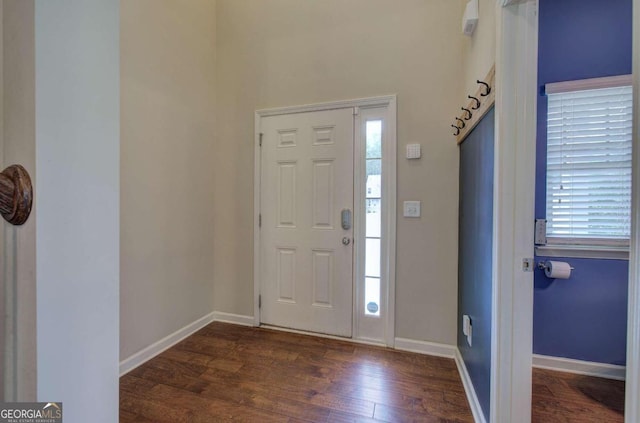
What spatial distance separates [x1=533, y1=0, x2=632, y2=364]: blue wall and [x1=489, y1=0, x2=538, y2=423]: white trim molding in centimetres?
115

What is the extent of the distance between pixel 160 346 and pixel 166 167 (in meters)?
1.43

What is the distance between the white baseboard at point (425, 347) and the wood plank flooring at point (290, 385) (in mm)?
60

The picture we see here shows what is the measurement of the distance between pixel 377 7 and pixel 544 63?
1.35 meters

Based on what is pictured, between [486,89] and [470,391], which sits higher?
[486,89]

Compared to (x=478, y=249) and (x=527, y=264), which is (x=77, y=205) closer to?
(x=527, y=264)

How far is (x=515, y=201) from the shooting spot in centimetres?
119

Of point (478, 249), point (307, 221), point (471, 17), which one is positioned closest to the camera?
point (478, 249)

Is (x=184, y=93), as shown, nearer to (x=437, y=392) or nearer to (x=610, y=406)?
(x=437, y=392)

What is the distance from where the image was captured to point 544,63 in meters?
2.03

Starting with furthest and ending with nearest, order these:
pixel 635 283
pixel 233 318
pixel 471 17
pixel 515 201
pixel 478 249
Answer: pixel 233 318 → pixel 471 17 → pixel 478 249 → pixel 515 201 → pixel 635 283

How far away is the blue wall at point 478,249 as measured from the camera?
54.9 inches

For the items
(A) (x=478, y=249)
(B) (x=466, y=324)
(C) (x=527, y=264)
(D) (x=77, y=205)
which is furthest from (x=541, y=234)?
(D) (x=77, y=205)

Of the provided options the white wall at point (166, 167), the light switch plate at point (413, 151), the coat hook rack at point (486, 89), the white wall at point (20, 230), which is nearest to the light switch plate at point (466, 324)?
the light switch plate at point (413, 151)

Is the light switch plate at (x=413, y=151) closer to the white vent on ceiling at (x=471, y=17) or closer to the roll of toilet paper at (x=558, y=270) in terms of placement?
the white vent on ceiling at (x=471, y=17)
